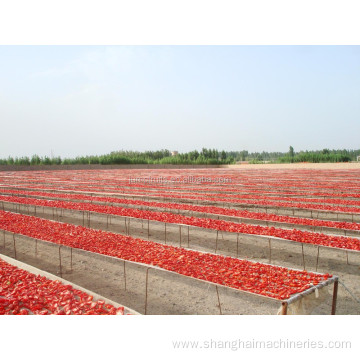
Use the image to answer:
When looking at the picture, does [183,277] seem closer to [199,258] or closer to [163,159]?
[199,258]

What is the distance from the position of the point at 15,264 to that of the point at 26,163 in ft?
147

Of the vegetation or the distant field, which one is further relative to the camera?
the vegetation

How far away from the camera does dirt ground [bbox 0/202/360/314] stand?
5.06 metres

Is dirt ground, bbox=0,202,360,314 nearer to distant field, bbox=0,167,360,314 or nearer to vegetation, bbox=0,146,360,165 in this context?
distant field, bbox=0,167,360,314

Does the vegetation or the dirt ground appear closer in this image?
the dirt ground

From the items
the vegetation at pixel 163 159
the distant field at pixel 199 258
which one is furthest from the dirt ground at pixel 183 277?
the vegetation at pixel 163 159

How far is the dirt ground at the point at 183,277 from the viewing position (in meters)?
5.06

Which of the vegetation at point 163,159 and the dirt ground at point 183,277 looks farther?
the vegetation at point 163,159

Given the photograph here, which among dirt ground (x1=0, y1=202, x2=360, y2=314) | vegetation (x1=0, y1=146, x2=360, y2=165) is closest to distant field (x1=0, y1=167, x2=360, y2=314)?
dirt ground (x1=0, y1=202, x2=360, y2=314)

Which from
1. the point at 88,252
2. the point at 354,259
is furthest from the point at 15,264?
the point at 354,259

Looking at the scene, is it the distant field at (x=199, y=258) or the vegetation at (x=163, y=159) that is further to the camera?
the vegetation at (x=163, y=159)

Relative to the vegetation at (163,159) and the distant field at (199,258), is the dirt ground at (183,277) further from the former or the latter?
the vegetation at (163,159)

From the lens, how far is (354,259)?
718cm
